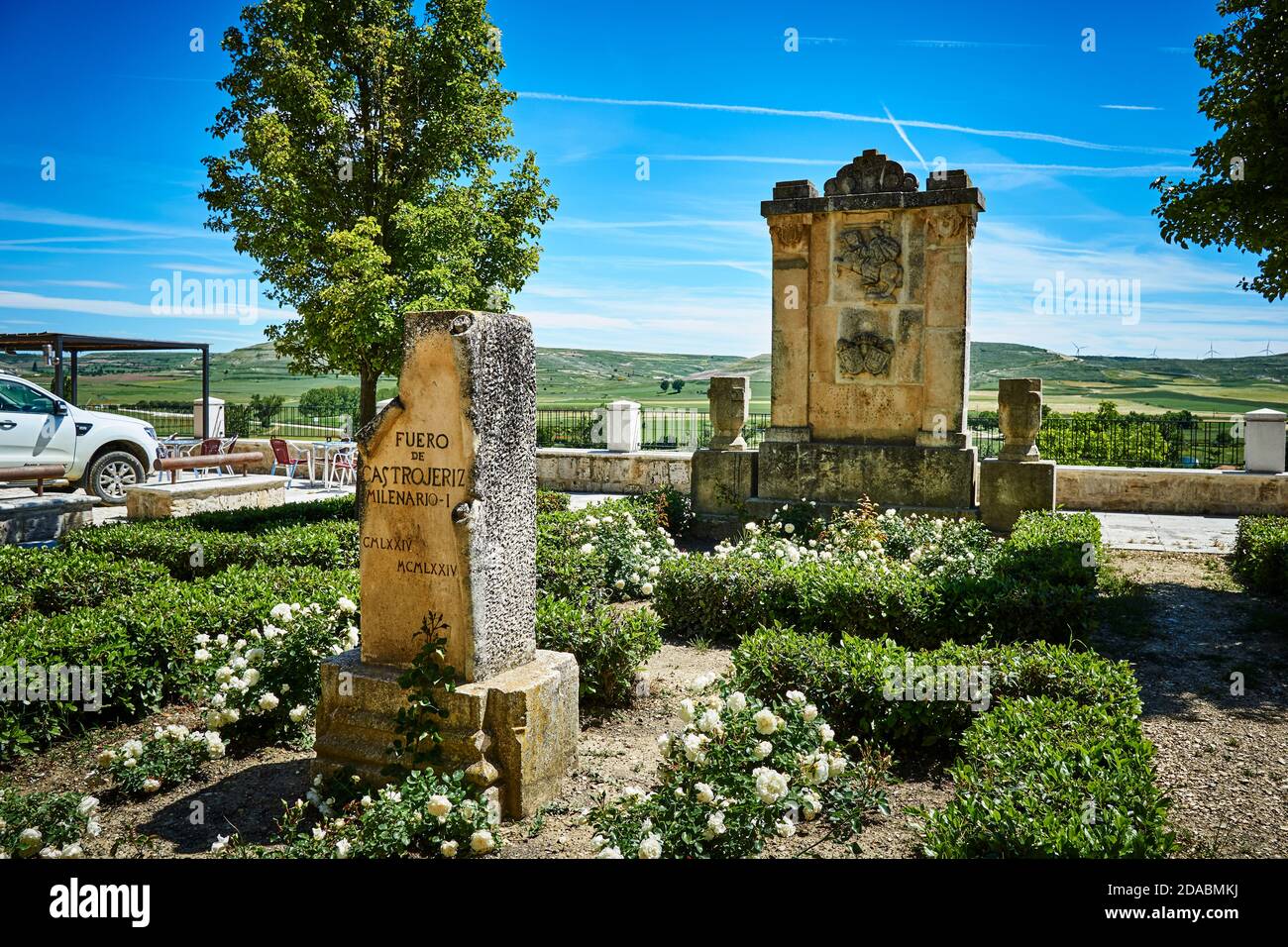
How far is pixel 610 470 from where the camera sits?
53.3 feet

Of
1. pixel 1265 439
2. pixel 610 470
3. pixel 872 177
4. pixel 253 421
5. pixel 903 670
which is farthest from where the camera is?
pixel 253 421

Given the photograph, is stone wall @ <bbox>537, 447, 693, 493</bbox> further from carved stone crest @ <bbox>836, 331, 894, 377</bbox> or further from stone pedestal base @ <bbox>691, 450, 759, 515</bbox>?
carved stone crest @ <bbox>836, 331, 894, 377</bbox>

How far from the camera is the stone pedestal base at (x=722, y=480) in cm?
1128

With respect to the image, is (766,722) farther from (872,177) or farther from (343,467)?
(343,467)

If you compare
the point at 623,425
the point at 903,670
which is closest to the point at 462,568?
the point at 903,670

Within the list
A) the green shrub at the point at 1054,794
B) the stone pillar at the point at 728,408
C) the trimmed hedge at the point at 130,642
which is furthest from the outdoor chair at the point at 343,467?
the green shrub at the point at 1054,794

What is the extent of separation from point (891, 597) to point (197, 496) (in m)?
8.75

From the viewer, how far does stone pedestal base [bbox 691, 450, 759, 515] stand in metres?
11.3

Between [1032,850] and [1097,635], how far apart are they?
470 centimetres

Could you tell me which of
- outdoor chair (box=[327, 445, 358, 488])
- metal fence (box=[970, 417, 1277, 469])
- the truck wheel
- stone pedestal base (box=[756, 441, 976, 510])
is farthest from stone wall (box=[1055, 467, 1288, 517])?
the truck wheel

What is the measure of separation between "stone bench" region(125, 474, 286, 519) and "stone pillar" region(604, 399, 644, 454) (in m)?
6.07

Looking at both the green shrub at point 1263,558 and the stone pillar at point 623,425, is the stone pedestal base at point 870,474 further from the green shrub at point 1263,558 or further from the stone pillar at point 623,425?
the stone pillar at point 623,425

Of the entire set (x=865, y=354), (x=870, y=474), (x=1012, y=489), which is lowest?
(x=1012, y=489)
